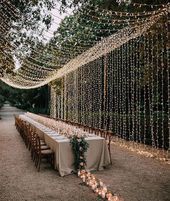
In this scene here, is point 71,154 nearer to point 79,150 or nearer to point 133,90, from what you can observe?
point 79,150

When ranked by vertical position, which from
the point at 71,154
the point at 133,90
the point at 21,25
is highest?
the point at 21,25

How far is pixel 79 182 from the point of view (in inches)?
217

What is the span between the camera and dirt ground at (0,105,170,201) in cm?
476

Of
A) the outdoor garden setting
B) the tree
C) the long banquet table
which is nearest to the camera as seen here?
the outdoor garden setting

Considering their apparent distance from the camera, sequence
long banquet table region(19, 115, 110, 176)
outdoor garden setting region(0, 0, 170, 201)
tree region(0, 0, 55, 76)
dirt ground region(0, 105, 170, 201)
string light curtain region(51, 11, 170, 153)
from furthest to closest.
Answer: string light curtain region(51, 11, 170, 153) < tree region(0, 0, 55, 76) < long banquet table region(19, 115, 110, 176) < outdoor garden setting region(0, 0, 170, 201) < dirt ground region(0, 105, 170, 201)

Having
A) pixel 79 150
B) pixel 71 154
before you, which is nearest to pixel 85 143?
pixel 79 150

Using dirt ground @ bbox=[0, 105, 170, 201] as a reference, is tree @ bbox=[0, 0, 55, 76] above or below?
above

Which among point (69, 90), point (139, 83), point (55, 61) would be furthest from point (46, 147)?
point (69, 90)

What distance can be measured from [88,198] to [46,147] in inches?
106

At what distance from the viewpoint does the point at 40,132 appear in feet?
29.7

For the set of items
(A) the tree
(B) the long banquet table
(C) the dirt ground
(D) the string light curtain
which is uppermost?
(A) the tree

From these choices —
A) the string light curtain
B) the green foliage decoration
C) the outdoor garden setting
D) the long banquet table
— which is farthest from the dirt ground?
the string light curtain

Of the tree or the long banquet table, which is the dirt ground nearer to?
the long banquet table

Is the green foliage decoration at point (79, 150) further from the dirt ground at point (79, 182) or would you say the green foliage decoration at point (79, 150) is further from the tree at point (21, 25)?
the tree at point (21, 25)
